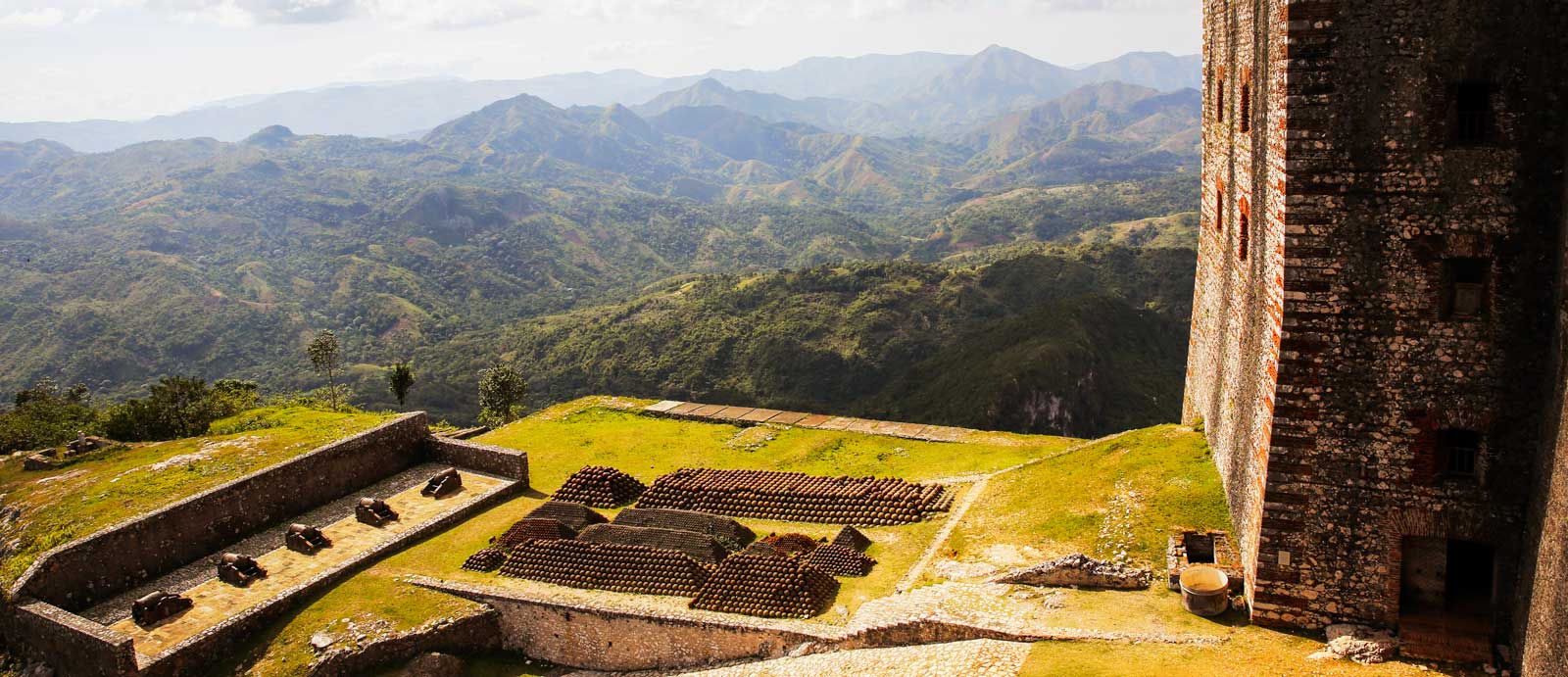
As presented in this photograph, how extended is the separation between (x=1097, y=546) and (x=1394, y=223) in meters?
7.76

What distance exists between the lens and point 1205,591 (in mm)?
14477

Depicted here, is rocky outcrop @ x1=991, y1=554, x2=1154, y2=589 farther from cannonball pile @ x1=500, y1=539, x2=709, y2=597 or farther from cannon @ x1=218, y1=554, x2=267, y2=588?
cannon @ x1=218, y1=554, x2=267, y2=588

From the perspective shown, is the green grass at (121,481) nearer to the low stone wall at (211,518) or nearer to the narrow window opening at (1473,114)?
the low stone wall at (211,518)

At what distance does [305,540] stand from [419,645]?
6212 millimetres

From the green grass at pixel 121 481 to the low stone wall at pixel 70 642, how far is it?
421cm

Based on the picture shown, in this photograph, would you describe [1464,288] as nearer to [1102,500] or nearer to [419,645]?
[1102,500]

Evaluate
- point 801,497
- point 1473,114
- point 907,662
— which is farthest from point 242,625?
point 1473,114

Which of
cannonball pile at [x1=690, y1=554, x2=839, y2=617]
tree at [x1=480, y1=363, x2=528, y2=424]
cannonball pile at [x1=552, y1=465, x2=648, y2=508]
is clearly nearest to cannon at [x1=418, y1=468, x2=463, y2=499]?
cannonball pile at [x1=552, y1=465, x2=648, y2=508]

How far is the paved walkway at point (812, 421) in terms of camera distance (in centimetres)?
3145

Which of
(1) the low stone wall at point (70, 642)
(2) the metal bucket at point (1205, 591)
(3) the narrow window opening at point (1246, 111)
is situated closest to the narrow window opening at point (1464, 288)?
(3) the narrow window opening at point (1246, 111)

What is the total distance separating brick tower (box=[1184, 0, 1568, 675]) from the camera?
11445mm

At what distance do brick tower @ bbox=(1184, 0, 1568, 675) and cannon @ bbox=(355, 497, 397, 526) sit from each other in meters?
21.3

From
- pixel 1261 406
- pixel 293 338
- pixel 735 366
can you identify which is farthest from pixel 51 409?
pixel 293 338

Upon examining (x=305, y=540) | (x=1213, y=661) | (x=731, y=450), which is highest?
(x=1213, y=661)
